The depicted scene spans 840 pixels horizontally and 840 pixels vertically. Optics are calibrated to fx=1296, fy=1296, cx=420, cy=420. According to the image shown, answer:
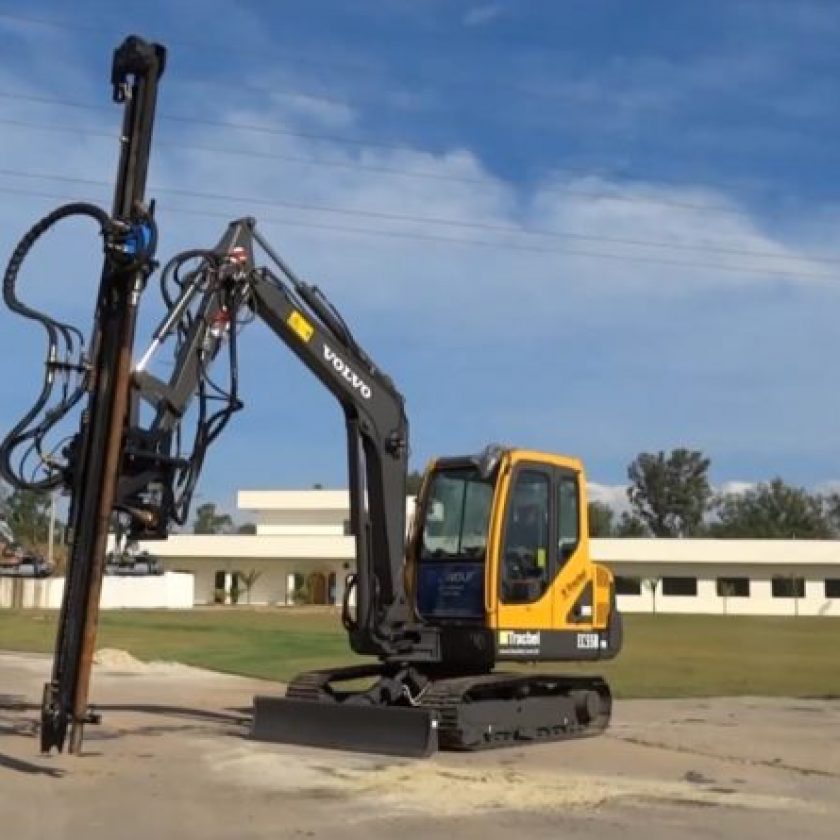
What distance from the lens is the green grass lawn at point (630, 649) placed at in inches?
969

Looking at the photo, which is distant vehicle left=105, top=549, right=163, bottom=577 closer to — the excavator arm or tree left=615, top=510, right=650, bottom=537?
the excavator arm

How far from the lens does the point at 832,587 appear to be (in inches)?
3115

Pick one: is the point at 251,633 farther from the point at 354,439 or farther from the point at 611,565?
the point at 611,565

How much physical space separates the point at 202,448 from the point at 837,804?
21.6 feet

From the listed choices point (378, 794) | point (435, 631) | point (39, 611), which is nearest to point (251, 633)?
point (39, 611)

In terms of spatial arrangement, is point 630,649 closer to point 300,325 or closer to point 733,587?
point 300,325

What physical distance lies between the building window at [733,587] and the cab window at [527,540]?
67436mm

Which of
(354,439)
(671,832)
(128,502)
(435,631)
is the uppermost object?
(354,439)

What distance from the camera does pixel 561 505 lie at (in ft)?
48.1

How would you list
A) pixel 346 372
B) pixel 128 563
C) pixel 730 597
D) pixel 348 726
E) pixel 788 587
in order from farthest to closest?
1. pixel 788 587
2. pixel 730 597
3. pixel 346 372
4. pixel 348 726
5. pixel 128 563

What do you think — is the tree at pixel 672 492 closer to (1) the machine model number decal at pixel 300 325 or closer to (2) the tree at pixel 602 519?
(2) the tree at pixel 602 519

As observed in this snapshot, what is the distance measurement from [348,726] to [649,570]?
69015 mm

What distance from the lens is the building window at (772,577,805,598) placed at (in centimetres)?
7862

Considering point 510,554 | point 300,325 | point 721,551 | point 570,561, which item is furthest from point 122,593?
point 300,325
